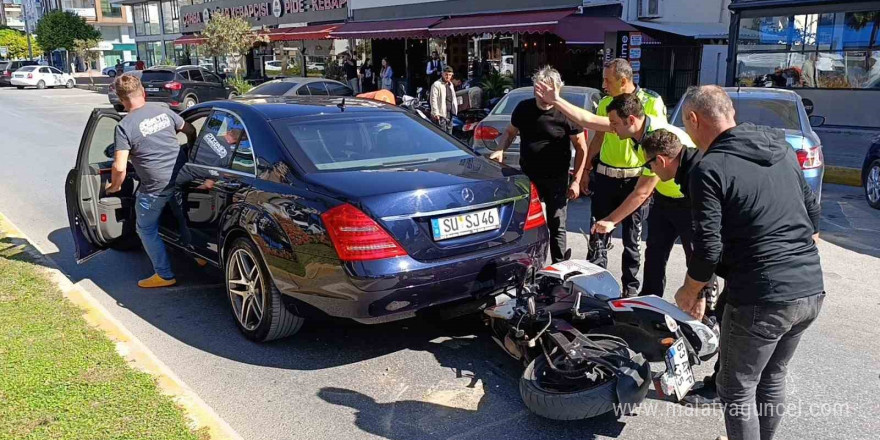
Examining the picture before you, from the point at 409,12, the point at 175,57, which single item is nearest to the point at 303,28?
the point at 409,12

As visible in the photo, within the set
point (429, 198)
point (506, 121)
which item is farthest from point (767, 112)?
point (429, 198)

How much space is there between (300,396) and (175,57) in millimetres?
46480

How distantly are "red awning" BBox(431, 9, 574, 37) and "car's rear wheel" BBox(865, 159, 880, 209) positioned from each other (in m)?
10.4

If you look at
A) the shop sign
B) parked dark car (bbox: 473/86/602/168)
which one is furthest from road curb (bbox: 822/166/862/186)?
the shop sign

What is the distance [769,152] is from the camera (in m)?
2.53

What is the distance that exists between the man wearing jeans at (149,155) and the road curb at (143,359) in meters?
0.67

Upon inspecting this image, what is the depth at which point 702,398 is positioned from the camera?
11.9 ft

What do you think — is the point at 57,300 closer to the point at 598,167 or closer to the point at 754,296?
the point at 598,167

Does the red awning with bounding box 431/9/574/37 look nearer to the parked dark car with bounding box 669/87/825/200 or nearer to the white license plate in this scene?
the parked dark car with bounding box 669/87/825/200

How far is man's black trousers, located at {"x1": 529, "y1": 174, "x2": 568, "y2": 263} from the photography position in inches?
202

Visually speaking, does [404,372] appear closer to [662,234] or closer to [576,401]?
[576,401]

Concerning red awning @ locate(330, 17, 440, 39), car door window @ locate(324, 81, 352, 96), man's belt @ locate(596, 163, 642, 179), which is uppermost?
red awning @ locate(330, 17, 440, 39)

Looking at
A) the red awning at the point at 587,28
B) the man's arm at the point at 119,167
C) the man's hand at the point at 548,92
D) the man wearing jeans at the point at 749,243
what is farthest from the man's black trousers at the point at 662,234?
the red awning at the point at 587,28

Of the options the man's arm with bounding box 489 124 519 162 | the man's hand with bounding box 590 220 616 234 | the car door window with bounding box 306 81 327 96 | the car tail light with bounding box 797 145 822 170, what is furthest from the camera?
the car door window with bounding box 306 81 327 96
